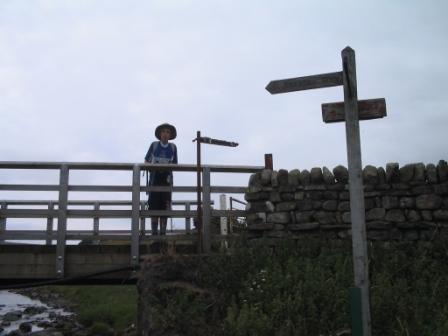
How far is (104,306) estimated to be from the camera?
17.2 metres

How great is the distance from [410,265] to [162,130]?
4.51 meters

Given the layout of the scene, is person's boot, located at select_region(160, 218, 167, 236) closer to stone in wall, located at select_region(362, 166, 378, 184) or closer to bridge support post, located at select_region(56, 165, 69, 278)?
bridge support post, located at select_region(56, 165, 69, 278)

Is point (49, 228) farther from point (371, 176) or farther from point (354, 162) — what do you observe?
point (354, 162)

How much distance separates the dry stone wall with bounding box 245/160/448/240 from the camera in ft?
23.8

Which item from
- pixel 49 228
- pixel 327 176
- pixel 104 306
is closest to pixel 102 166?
pixel 49 228

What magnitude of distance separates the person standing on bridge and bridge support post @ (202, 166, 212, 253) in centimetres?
70

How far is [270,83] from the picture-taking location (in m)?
4.52

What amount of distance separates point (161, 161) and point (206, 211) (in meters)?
1.34

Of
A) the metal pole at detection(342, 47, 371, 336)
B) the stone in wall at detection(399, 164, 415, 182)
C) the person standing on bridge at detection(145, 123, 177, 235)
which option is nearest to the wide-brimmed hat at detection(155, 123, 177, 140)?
the person standing on bridge at detection(145, 123, 177, 235)

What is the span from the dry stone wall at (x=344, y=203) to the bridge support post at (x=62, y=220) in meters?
2.83

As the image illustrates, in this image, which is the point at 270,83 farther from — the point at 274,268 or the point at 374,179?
the point at 374,179

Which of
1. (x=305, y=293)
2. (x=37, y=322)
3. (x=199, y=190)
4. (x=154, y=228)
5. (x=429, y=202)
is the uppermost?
(x=199, y=190)

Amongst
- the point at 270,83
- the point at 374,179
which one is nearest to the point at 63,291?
the point at 374,179

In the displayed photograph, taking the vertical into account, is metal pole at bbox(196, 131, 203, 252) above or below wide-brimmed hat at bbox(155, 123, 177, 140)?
below
